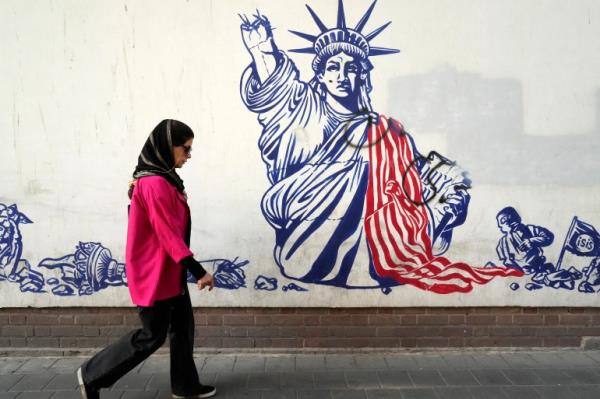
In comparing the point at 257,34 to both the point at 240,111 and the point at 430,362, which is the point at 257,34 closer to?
the point at 240,111

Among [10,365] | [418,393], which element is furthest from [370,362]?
[10,365]

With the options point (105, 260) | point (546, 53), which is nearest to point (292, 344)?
point (105, 260)

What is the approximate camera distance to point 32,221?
4.18 meters

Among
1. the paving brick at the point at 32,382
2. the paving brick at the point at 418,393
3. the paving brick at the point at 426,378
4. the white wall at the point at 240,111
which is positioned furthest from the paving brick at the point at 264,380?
the paving brick at the point at 32,382

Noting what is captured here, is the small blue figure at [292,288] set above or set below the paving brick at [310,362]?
above

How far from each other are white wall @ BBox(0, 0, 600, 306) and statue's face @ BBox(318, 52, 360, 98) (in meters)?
0.18

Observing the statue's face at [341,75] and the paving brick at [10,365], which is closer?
the paving brick at [10,365]

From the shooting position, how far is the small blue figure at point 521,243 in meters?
4.26

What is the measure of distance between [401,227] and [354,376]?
1.28m

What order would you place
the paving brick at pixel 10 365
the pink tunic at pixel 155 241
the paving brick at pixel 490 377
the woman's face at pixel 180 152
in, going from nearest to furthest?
the pink tunic at pixel 155 241 < the woman's face at pixel 180 152 < the paving brick at pixel 490 377 < the paving brick at pixel 10 365

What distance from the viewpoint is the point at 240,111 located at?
4.16 m

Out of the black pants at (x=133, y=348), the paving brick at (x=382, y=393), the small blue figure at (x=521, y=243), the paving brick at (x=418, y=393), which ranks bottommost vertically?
the paving brick at (x=382, y=393)

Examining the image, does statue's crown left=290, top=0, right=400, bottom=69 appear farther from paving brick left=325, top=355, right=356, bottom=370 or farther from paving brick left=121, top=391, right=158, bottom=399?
paving brick left=121, top=391, right=158, bottom=399

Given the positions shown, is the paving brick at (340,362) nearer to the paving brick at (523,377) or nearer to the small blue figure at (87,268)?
the paving brick at (523,377)
